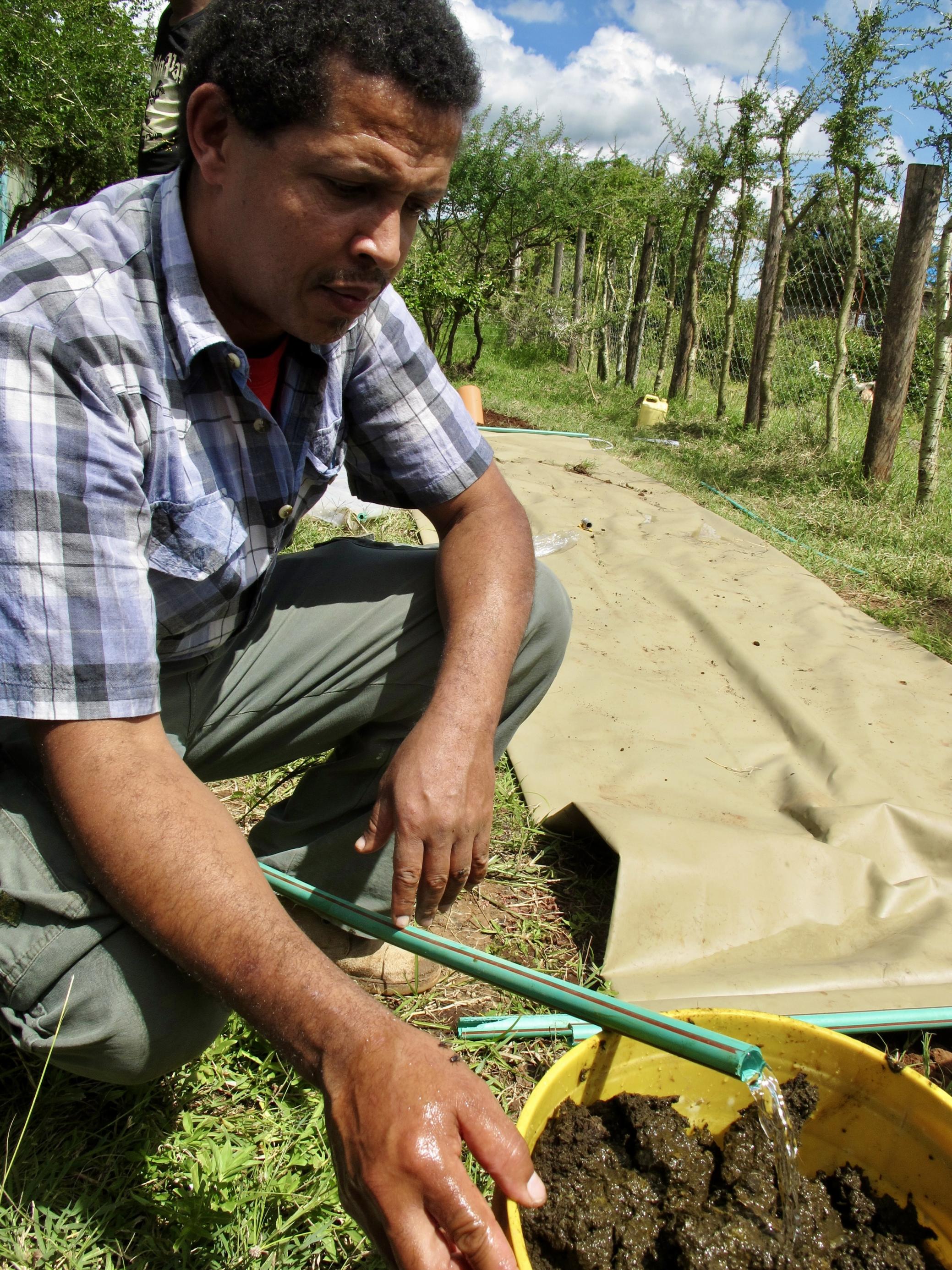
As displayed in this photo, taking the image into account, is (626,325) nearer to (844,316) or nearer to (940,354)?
(844,316)

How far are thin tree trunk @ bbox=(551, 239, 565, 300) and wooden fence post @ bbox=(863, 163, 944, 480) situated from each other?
28.2ft

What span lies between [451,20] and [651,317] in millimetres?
12244

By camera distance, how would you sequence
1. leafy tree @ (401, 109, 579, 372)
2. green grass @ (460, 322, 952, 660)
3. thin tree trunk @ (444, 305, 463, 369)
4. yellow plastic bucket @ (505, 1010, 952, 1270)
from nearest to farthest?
yellow plastic bucket @ (505, 1010, 952, 1270)
green grass @ (460, 322, 952, 660)
thin tree trunk @ (444, 305, 463, 369)
leafy tree @ (401, 109, 579, 372)

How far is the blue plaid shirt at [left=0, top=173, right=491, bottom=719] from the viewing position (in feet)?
3.43

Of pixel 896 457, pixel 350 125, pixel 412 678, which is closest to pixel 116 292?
pixel 350 125

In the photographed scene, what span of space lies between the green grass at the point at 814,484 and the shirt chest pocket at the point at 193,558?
2975 millimetres

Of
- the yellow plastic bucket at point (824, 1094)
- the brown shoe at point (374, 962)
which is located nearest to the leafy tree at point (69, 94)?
the brown shoe at point (374, 962)

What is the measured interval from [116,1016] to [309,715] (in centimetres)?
61

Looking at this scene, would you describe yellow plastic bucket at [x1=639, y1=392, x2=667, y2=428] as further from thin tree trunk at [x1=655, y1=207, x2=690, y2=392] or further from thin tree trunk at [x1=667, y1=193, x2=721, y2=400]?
thin tree trunk at [x1=655, y1=207, x2=690, y2=392]

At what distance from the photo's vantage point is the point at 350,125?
1140 millimetres

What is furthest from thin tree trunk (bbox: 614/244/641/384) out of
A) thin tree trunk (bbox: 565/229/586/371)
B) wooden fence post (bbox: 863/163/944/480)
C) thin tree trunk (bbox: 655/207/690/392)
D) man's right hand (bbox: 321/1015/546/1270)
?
man's right hand (bbox: 321/1015/546/1270)

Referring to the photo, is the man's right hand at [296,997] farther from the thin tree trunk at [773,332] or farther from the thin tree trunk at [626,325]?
the thin tree trunk at [626,325]

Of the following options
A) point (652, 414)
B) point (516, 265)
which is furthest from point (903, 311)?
point (516, 265)

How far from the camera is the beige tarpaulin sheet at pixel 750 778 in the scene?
1836mm
